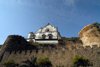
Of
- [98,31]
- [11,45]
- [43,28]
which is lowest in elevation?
[11,45]

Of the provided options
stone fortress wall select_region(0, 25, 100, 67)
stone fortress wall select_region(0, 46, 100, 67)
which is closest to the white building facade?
stone fortress wall select_region(0, 25, 100, 67)

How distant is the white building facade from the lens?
30.4 meters

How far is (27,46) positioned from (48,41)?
7.02 meters

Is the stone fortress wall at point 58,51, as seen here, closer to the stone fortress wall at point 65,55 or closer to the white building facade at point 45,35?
the stone fortress wall at point 65,55

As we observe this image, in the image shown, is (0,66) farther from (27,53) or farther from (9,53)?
(27,53)

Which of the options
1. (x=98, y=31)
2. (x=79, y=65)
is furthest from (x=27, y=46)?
(x=98, y=31)

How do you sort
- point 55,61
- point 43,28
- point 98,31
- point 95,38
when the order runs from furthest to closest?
point 43,28
point 98,31
point 95,38
point 55,61

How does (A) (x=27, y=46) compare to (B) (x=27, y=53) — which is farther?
(A) (x=27, y=46)

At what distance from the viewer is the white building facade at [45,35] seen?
3044 centimetres

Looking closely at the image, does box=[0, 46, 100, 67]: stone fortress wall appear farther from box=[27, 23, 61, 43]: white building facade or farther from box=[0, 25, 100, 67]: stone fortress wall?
box=[27, 23, 61, 43]: white building facade

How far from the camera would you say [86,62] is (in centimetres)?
1390

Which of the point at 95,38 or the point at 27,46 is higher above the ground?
the point at 95,38

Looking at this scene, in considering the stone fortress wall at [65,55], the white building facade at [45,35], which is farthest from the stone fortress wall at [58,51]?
the white building facade at [45,35]

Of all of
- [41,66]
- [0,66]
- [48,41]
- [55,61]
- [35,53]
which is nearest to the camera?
[41,66]
